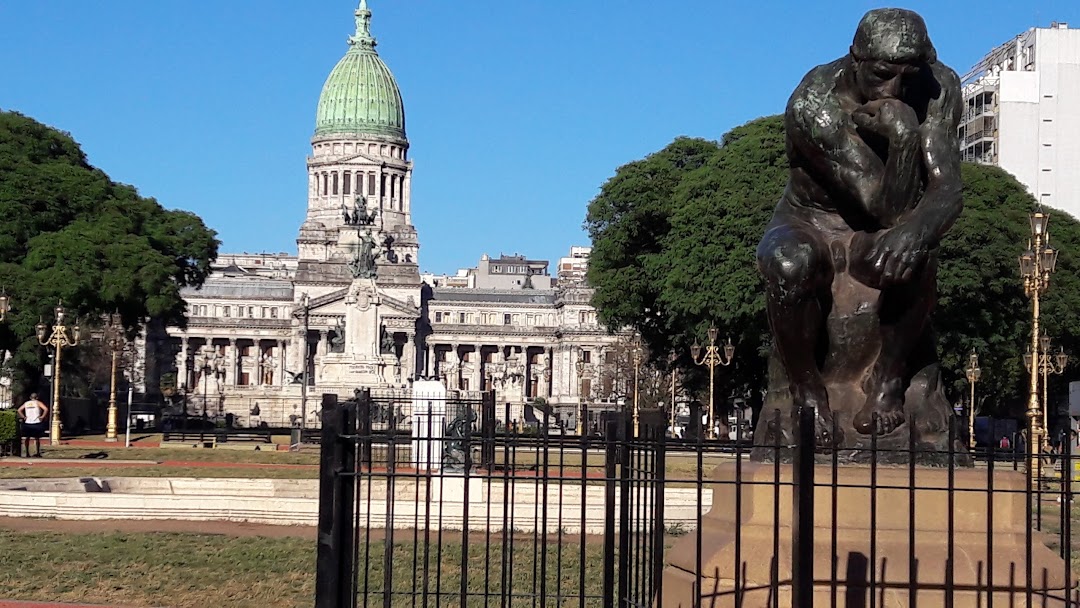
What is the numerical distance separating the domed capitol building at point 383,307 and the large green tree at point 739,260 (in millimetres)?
94362

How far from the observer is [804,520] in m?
8.86

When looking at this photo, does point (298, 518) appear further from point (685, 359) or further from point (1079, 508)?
point (685, 359)

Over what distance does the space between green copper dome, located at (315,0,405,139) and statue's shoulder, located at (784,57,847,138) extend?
167 metres

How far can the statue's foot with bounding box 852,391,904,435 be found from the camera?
34.8ft

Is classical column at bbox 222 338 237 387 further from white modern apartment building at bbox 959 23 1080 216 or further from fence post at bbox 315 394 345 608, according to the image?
fence post at bbox 315 394 345 608

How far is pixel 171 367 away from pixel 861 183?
549 ft

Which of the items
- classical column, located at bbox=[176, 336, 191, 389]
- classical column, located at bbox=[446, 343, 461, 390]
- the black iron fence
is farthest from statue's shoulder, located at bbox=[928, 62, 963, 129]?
classical column, located at bbox=[446, 343, 461, 390]

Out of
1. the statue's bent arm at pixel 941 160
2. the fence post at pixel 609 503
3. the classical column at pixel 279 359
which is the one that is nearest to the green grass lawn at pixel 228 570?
the fence post at pixel 609 503

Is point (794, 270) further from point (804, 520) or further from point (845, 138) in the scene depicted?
point (804, 520)

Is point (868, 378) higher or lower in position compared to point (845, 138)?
lower

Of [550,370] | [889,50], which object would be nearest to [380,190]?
[550,370]

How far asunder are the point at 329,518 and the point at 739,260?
44.8 meters

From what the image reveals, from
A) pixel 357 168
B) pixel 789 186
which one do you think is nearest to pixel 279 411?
pixel 357 168

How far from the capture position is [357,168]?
176 metres
